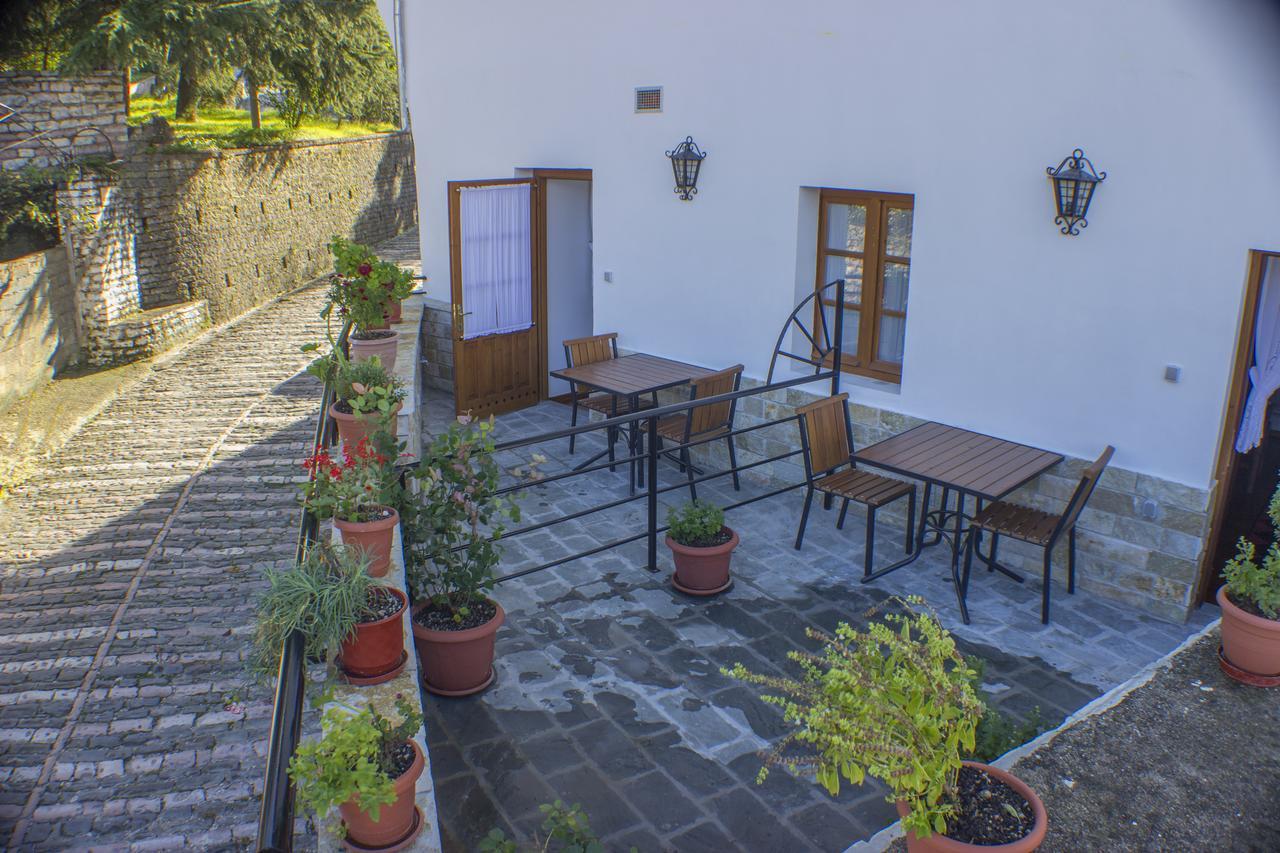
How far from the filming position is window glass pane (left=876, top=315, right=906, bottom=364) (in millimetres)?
6676

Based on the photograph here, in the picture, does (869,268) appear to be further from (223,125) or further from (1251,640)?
(223,125)

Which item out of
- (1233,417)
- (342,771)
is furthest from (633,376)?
(342,771)

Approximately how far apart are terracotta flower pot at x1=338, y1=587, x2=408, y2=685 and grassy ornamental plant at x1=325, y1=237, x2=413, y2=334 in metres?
3.68

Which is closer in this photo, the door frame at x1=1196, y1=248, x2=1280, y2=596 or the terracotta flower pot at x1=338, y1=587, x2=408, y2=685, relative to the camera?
the terracotta flower pot at x1=338, y1=587, x2=408, y2=685

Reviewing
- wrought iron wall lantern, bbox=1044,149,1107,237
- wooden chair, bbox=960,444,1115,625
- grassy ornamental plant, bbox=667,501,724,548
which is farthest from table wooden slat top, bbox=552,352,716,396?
wrought iron wall lantern, bbox=1044,149,1107,237

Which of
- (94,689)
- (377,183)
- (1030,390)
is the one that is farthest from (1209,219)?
(377,183)

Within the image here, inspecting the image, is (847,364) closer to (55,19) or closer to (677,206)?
(677,206)

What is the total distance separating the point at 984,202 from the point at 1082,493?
185 cm

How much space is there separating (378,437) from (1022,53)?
4088 mm

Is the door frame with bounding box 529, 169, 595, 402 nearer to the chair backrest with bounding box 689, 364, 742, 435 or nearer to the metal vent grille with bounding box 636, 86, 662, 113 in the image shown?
the metal vent grille with bounding box 636, 86, 662, 113

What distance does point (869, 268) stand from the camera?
6.66 meters

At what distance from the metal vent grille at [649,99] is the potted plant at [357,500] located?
4659 mm

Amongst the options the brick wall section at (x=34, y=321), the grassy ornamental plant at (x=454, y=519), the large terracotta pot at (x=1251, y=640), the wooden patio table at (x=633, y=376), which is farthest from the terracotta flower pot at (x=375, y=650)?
the brick wall section at (x=34, y=321)

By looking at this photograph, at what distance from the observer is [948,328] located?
620 centimetres
